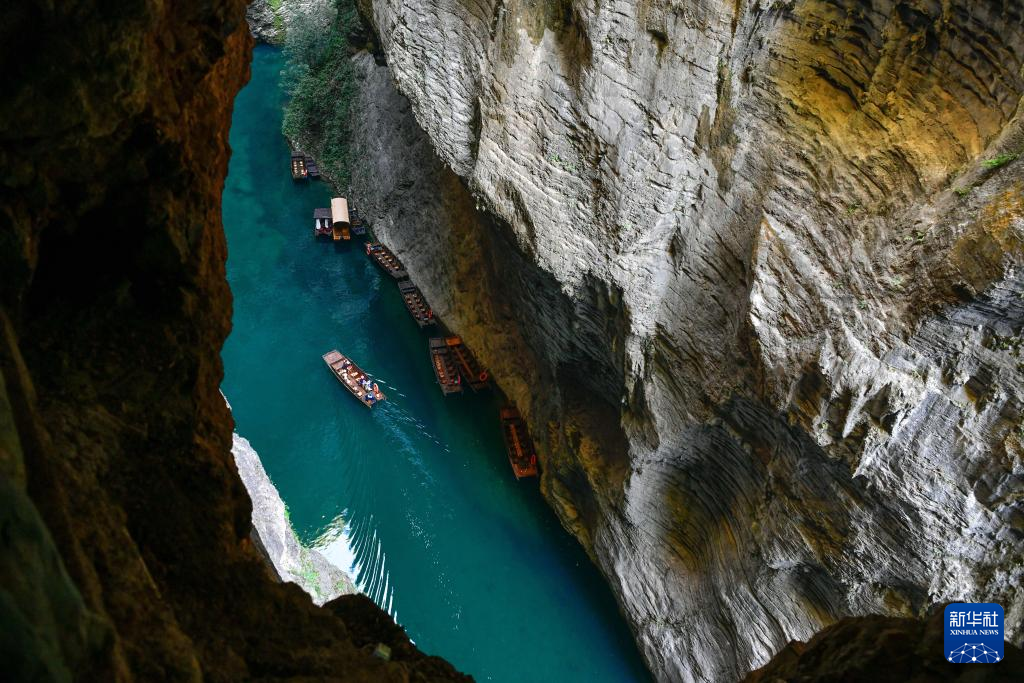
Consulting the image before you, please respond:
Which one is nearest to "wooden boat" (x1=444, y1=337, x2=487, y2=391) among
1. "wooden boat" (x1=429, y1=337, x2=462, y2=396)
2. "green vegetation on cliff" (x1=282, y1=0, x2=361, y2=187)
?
"wooden boat" (x1=429, y1=337, x2=462, y2=396)

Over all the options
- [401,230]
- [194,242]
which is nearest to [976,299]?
[194,242]

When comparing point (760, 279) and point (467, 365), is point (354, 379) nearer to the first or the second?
point (467, 365)

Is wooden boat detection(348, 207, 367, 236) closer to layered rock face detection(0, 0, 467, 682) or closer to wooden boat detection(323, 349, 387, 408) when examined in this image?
wooden boat detection(323, 349, 387, 408)

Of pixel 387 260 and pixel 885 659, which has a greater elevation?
pixel 885 659

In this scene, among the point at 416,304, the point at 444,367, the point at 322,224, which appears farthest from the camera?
the point at 322,224

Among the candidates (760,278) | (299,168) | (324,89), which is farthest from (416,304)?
(760,278)

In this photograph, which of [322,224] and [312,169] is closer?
[322,224]

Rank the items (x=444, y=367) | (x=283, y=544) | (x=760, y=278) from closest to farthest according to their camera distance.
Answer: (x=760, y=278) < (x=283, y=544) < (x=444, y=367)
